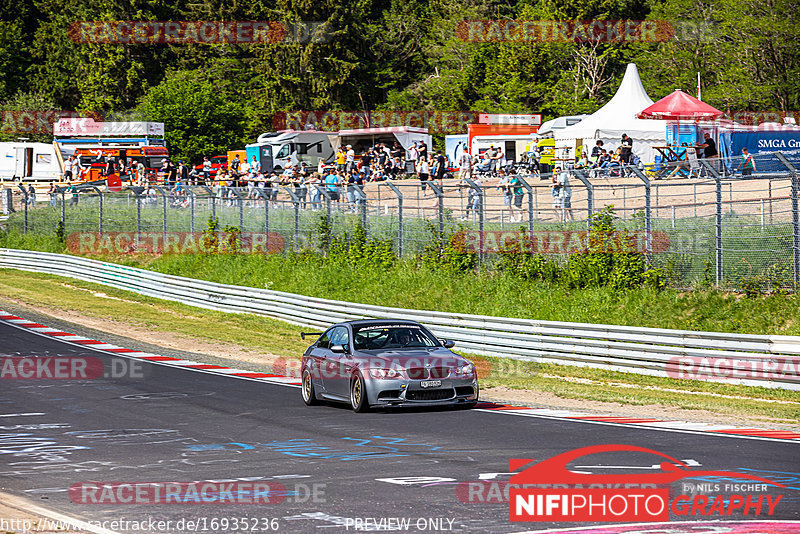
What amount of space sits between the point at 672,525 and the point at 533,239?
58.5 ft

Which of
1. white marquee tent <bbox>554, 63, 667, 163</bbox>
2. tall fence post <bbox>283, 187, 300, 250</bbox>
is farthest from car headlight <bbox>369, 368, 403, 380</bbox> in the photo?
white marquee tent <bbox>554, 63, 667, 163</bbox>

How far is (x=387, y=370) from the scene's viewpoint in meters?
14.4

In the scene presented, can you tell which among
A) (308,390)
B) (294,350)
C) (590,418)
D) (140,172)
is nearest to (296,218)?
(294,350)

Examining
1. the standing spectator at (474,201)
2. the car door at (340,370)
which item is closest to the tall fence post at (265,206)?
the standing spectator at (474,201)

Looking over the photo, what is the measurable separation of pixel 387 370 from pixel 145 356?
420 inches

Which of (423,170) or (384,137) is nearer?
(423,170)

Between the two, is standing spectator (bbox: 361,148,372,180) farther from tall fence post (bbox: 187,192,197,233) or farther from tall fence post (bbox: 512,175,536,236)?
tall fence post (bbox: 512,175,536,236)

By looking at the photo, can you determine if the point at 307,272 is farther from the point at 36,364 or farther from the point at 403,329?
the point at 403,329

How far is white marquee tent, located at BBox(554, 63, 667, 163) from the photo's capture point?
4200 cm

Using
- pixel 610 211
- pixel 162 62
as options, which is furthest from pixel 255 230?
pixel 162 62

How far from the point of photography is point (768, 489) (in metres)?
8.69

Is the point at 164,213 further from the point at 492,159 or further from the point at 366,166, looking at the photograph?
the point at 492,159

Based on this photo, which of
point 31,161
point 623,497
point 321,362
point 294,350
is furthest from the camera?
point 31,161

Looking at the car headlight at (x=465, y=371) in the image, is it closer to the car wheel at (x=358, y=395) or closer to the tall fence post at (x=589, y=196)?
the car wheel at (x=358, y=395)
